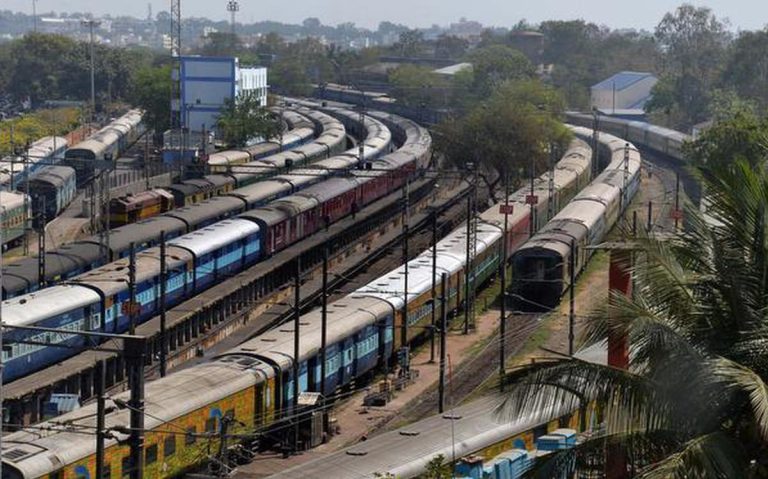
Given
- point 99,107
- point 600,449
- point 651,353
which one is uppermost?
point 651,353

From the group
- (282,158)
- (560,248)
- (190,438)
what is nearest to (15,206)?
(282,158)

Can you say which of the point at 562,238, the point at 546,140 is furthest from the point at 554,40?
the point at 562,238

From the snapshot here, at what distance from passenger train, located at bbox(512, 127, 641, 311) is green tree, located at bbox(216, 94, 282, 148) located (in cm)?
2904

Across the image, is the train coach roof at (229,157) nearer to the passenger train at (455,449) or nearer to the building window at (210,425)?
the building window at (210,425)

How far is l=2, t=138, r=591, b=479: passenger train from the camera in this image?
20031 mm

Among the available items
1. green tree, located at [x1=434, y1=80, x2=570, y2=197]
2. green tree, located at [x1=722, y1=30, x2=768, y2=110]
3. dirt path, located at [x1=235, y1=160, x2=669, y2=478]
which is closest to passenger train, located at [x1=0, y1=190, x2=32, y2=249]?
dirt path, located at [x1=235, y1=160, x2=669, y2=478]

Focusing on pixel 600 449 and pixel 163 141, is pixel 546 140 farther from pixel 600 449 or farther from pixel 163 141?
pixel 600 449

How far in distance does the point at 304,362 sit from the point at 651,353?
63.1 ft

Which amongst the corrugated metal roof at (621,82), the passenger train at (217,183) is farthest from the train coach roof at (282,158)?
the corrugated metal roof at (621,82)

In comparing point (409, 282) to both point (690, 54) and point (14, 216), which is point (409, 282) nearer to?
point (14, 216)

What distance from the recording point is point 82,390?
28.8m

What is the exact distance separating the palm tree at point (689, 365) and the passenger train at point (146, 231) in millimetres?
25531

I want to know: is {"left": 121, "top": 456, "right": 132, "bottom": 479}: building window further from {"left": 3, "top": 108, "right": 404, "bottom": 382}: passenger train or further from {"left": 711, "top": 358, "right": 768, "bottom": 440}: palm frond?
{"left": 711, "top": 358, "right": 768, "bottom": 440}: palm frond

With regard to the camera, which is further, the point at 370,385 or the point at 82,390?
the point at 370,385
